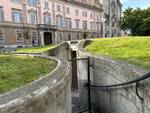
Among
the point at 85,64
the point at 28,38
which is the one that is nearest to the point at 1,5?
the point at 28,38

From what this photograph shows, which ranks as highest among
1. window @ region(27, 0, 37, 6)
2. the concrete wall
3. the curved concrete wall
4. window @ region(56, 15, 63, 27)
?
window @ region(27, 0, 37, 6)

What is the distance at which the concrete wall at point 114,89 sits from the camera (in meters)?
6.26

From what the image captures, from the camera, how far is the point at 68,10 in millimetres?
51969

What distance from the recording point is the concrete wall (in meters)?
6.26

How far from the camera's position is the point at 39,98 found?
395cm

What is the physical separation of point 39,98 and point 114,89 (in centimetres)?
483

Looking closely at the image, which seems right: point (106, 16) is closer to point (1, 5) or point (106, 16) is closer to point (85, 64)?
point (1, 5)

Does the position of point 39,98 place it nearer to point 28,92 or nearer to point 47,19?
point 28,92

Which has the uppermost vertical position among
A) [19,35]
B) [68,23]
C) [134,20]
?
[68,23]

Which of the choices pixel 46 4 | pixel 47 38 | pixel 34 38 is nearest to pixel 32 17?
pixel 34 38

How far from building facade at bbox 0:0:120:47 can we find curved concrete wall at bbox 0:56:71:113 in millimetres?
33816

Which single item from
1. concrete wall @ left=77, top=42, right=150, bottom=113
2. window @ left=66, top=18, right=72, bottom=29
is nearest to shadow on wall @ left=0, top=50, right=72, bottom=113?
concrete wall @ left=77, top=42, right=150, bottom=113

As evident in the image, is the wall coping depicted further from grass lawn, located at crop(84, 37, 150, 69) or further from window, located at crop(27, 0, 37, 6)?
window, located at crop(27, 0, 37, 6)

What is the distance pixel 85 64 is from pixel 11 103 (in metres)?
8.47
